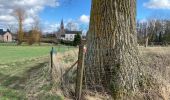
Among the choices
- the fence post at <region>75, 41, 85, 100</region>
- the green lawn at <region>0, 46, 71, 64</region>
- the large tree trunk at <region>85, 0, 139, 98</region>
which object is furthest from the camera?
the green lawn at <region>0, 46, 71, 64</region>

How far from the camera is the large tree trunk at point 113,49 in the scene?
25.6ft

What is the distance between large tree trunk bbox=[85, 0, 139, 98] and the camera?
25.6 ft

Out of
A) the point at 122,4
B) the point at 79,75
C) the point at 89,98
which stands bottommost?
the point at 89,98

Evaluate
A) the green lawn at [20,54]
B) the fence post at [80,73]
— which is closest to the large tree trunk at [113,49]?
the fence post at [80,73]

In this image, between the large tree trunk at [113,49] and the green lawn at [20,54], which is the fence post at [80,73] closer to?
the large tree trunk at [113,49]

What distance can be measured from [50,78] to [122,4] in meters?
2.72

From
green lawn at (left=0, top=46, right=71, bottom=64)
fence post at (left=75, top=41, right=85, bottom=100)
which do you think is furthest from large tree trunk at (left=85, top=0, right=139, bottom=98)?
green lawn at (left=0, top=46, right=71, bottom=64)

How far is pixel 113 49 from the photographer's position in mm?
7984

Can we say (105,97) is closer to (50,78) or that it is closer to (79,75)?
(79,75)

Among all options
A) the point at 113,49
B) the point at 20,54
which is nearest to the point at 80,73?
the point at 113,49

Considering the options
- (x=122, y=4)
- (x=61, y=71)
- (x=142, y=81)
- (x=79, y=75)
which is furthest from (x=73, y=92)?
(x=122, y=4)

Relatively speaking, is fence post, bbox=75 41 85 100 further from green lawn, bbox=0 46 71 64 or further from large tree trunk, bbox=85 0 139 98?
green lawn, bbox=0 46 71 64

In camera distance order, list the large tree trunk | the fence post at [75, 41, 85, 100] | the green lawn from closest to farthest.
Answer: the fence post at [75, 41, 85, 100] < the large tree trunk < the green lawn

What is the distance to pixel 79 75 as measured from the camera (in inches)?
295
